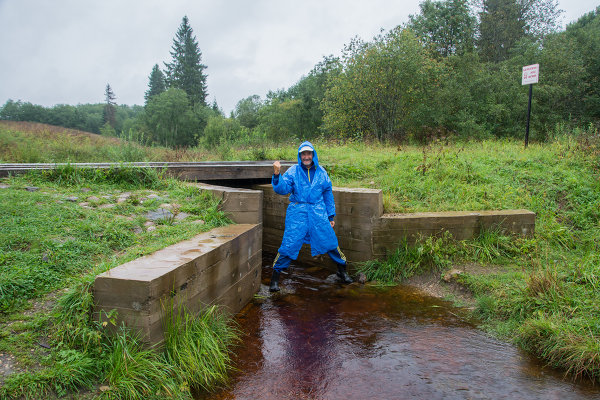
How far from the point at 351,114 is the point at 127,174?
46.7 ft

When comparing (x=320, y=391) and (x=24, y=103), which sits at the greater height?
(x=24, y=103)

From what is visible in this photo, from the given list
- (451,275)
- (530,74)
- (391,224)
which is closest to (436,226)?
(391,224)

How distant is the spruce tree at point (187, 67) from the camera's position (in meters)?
55.6

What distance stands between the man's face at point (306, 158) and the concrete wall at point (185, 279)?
3.93 feet

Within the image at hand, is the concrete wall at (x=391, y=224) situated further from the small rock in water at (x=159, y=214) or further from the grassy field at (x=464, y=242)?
the small rock in water at (x=159, y=214)

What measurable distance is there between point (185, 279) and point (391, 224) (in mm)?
3876

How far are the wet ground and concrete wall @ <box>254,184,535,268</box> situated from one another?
1145 mm

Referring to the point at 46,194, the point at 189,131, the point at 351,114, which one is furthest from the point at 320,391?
the point at 189,131

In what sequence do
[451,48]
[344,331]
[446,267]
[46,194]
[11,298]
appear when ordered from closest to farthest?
[11,298] < [344,331] < [46,194] < [446,267] < [451,48]

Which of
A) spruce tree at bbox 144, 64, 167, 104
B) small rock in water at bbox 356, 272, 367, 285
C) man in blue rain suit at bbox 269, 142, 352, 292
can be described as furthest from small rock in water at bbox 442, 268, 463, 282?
spruce tree at bbox 144, 64, 167, 104

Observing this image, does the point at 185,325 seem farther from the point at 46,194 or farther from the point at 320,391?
the point at 46,194

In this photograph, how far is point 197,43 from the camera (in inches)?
2259

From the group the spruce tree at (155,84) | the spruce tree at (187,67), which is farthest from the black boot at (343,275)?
the spruce tree at (155,84)

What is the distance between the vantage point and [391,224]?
6.53 meters
